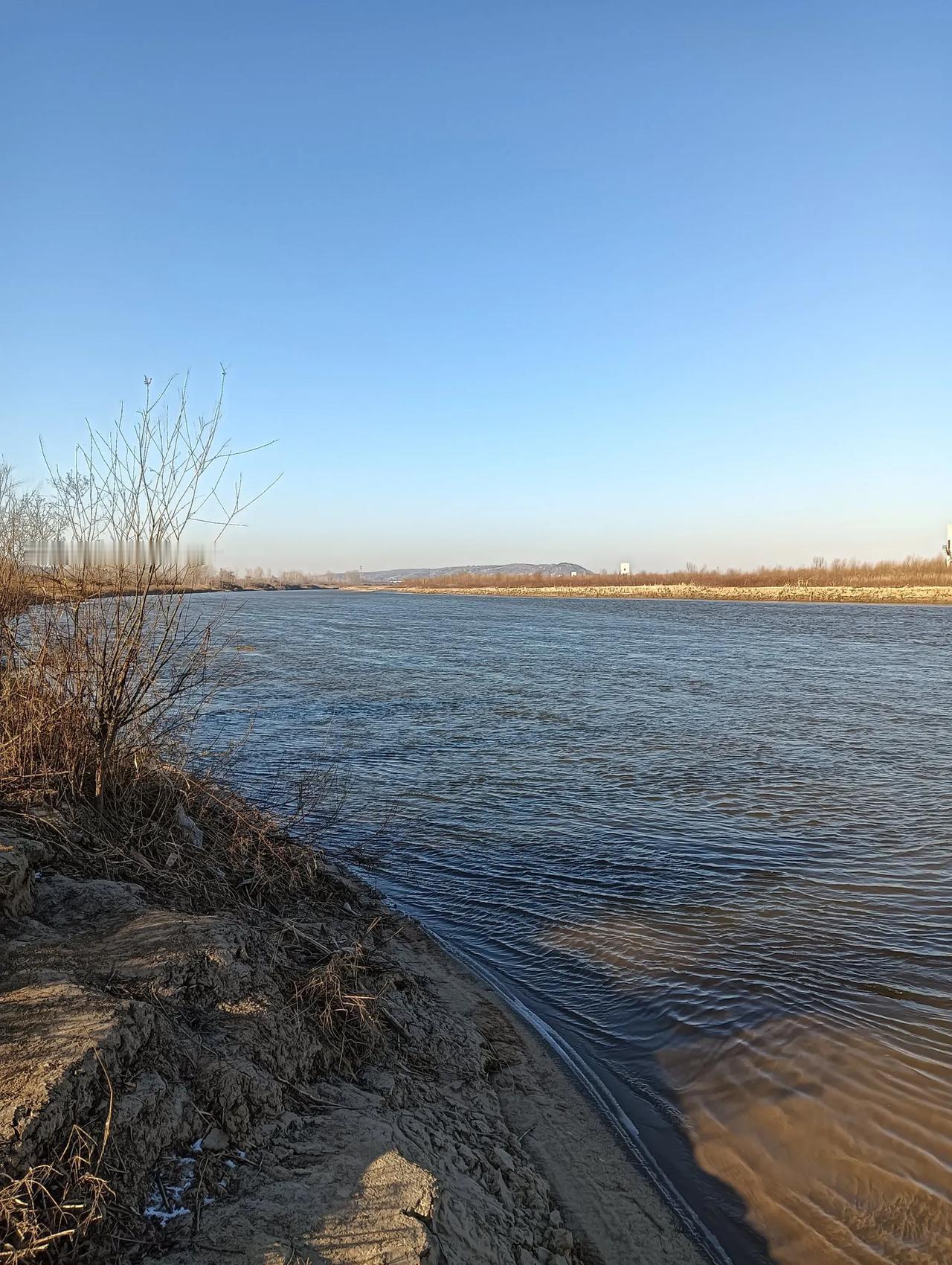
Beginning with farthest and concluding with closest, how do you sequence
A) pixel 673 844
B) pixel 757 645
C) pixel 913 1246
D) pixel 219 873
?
1. pixel 757 645
2. pixel 673 844
3. pixel 219 873
4. pixel 913 1246

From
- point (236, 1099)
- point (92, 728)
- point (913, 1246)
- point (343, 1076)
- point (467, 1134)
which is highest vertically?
point (92, 728)

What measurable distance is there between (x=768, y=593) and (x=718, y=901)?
268 feet

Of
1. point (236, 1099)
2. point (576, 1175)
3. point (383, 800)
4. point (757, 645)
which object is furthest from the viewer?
point (757, 645)

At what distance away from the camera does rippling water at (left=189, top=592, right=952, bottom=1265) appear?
13.3ft

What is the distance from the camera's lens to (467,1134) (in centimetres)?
359

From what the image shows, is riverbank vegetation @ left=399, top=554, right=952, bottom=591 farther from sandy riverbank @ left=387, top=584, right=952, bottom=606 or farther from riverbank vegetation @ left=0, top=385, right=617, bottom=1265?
riverbank vegetation @ left=0, top=385, right=617, bottom=1265

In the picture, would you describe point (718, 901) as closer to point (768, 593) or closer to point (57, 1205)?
point (57, 1205)

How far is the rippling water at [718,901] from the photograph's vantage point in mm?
4055

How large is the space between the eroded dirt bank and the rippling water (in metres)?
0.68

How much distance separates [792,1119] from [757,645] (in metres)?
31.1

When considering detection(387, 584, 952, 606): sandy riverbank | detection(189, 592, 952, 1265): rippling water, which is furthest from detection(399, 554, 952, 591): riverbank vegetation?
detection(189, 592, 952, 1265): rippling water

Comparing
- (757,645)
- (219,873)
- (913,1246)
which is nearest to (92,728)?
(219,873)

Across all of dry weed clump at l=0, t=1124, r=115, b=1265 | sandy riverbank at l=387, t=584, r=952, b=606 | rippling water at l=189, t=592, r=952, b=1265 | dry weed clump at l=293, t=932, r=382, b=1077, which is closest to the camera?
dry weed clump at l=0, t=1124, r=115, b=1265

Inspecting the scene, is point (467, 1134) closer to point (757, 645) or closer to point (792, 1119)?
point (792, 1119)
